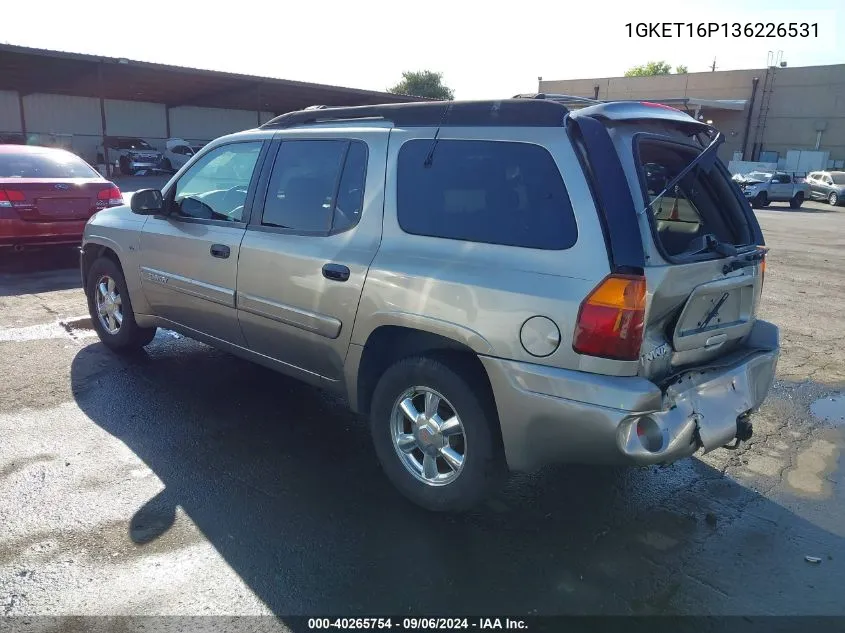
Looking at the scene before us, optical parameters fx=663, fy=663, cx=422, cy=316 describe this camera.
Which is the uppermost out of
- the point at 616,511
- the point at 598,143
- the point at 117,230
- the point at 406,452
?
the point at 598,143

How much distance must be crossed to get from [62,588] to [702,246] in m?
3.15

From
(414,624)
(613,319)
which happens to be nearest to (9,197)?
(414,624)

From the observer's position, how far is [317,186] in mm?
3801

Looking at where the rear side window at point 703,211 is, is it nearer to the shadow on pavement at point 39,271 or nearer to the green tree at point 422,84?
→ the shadow on pavement at point 39,271

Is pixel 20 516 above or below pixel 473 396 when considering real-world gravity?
below

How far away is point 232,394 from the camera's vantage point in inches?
189

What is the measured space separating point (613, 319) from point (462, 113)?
1261 mm

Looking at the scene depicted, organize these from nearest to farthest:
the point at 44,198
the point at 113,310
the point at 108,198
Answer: the point at 113,310 < the point at 44,198 < the point at 108,198

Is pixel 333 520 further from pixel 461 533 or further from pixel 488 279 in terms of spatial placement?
pixel 488 279

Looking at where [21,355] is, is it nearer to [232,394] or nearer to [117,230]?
[117,230]

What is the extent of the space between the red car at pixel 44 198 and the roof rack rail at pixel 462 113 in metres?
6.02

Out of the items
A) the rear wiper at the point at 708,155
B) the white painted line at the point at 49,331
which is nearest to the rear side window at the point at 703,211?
the rear wiper at the point at 708,155

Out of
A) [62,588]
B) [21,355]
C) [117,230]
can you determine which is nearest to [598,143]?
[62,588]

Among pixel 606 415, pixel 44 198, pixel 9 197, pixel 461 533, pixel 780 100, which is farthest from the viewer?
pixel 780 100
